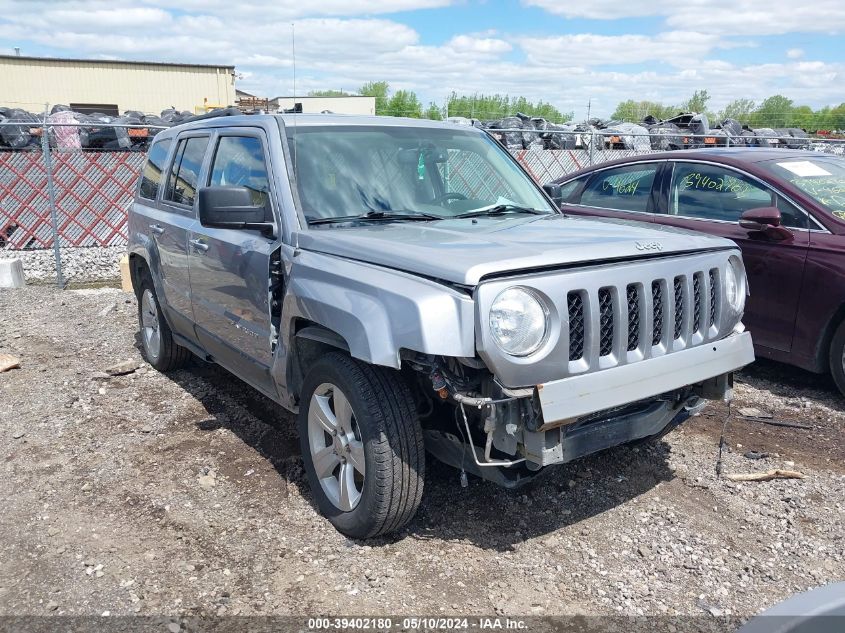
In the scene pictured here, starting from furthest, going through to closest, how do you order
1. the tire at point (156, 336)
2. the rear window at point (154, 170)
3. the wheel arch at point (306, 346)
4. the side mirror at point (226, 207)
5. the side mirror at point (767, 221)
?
the tire at point (156, 336), the rear window at point (154, 170), the side mirror at point (767, 221), the side mirror at point (226, 207), the wheel arch at point (306, 346)

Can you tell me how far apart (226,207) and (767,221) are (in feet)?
12.2

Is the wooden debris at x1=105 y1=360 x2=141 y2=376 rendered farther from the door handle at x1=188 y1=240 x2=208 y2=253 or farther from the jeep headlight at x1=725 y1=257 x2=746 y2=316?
the jeep headlight at x1=725 y1=257 x2=746 y2=316

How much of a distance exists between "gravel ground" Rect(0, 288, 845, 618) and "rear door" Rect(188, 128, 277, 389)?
2.18 feet

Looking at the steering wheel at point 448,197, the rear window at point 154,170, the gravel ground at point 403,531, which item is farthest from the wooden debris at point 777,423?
the rear window at point 154,170

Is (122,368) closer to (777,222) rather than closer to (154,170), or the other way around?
(154,170)

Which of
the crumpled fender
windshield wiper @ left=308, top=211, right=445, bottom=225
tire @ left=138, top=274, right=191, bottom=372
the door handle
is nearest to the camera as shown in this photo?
the crumpled fender

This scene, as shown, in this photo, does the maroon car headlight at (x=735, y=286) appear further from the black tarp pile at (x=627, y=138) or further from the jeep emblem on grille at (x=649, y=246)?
the black tarp pile at (x=627, y=138)

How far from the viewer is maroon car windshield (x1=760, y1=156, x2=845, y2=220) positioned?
5070 mm

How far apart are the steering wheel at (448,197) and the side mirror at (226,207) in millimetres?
958

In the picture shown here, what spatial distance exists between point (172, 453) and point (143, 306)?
2.01 metres

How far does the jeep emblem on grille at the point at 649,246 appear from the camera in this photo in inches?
119

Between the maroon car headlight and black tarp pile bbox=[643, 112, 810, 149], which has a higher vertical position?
black tarp pile bbox=[643, 112, 810, 149]

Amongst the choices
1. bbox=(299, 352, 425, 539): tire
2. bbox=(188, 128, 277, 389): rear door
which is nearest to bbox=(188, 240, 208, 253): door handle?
bbox=(188, 128, 277, 389): rear door

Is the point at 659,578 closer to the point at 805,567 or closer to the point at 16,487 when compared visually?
the point at 805,567
